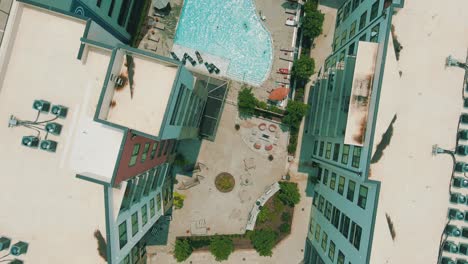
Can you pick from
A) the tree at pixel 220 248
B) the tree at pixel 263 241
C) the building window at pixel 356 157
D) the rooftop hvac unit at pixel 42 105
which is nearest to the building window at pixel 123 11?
the rooftop hvac unit at pixel 42 105

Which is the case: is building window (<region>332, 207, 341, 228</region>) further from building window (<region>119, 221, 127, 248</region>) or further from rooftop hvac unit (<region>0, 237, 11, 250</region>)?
rooftop hvac unit (<region>0, 237, 11, 250</region>)

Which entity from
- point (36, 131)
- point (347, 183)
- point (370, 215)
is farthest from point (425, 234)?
point (36, 131)

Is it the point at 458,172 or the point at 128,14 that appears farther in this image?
the point at 128,14

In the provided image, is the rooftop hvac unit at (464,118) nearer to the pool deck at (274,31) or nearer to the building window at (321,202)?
the building window at (321,202)

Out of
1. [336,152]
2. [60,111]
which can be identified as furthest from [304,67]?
[60,111]

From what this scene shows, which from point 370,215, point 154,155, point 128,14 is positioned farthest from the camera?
point 128,14

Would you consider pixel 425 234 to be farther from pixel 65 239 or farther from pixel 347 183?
pixel 65 239
